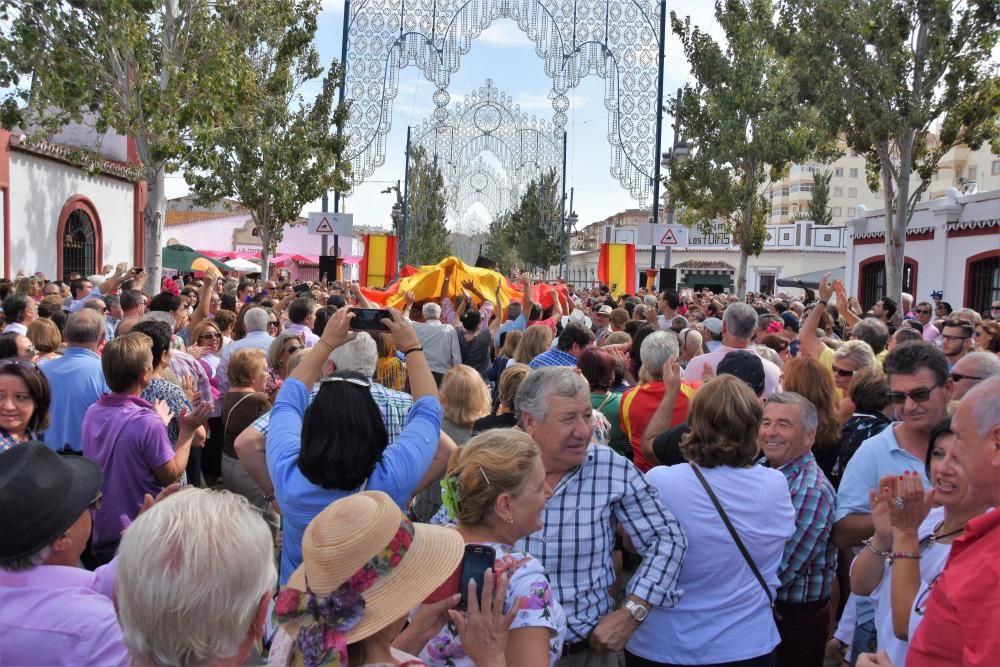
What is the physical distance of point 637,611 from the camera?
3109mm

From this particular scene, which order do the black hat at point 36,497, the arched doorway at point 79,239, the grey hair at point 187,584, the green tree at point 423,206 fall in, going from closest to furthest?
the grey hair at point 187,584
the black hat at point 36,497
the arched doorway at point 79,239
the green tree at point 423,206

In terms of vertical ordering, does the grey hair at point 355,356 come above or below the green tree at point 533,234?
below

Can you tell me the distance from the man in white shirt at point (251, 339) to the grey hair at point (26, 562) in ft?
15.7

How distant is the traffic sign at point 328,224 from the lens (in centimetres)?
1658

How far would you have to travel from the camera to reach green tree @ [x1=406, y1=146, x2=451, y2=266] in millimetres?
35250

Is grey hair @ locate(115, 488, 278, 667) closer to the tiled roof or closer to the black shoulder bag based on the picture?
the black shoulder bag

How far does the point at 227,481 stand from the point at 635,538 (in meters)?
3.00

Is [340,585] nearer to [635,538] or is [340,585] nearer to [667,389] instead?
[635,538]

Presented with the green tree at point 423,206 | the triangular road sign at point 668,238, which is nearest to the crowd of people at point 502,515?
the triangular road sign at point 668,238

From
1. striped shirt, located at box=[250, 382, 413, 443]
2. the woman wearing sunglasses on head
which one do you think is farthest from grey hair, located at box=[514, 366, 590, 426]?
the woman wearing sunglasses on head

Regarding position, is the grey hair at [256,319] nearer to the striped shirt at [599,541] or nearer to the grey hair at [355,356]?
the grey hair at [355,356]

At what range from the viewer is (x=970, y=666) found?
197 cm

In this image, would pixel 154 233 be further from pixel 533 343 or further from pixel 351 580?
pixel 351 580

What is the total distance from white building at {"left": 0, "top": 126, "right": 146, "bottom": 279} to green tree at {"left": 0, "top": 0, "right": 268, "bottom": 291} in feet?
6.14
